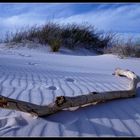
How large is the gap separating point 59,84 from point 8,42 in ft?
32.3

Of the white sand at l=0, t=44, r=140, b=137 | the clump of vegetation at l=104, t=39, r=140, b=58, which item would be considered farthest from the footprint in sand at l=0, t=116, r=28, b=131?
the clump of vegetation at l=104, t=39, r=140, b=58

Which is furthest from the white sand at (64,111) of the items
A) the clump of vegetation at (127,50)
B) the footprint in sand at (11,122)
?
the clump of vegetation at (127,50)

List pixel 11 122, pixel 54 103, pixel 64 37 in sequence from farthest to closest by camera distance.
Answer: pixel 64 37, pixel 54 103, pixel 11 122

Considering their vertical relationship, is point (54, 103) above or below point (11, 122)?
above

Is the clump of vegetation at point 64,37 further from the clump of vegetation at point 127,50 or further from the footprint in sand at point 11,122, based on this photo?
the footprint in sand at point 11,122

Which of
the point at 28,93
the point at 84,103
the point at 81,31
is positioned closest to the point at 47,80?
the point at 28,93

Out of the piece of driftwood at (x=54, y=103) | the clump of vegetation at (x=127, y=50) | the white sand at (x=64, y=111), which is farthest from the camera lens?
the clump of vegetation at (x=127, y=50)

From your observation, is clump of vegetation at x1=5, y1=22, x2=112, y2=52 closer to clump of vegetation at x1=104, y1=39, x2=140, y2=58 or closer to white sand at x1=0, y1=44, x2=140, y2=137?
clump of vegetation at x1=104, y1=39, x2=140, y2=58

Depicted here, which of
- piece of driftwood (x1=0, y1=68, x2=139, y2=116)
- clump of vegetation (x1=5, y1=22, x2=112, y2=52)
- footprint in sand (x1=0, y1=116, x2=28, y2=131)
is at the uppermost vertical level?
piece of driftwood (x1=0, y1=68, x2=139, y2=116)

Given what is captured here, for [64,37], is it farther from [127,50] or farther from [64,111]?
[64,111]

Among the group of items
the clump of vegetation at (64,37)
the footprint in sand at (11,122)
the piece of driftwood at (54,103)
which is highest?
the piece of driftwood at (54,103)

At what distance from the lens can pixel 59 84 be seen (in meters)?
6.69

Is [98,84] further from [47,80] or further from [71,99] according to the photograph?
[71,99]

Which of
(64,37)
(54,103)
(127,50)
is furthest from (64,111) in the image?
(64,37)
